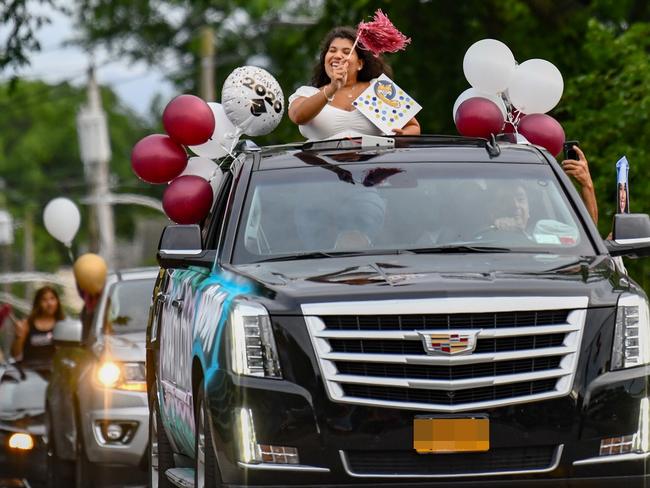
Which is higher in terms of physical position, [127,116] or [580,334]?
[580,334]

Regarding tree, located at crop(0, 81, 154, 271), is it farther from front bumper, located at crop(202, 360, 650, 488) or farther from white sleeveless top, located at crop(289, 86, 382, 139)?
front bumper, located at crop(202, 360, 650, 488)

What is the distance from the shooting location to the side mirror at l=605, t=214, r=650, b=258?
9.31 meters

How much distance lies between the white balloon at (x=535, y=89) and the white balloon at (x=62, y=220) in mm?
7982

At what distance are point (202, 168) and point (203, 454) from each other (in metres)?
3.41

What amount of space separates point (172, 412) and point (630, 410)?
9.59ft

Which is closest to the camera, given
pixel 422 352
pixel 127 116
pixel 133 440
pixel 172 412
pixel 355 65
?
pixel 422 352

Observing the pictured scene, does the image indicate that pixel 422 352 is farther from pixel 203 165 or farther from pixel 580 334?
pixel 203 165

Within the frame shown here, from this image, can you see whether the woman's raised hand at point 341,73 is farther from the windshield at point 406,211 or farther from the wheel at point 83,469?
the wheel at point 83,469

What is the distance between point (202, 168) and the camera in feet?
39.7

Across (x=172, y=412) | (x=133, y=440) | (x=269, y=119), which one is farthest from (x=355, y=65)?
(x=133, y=440)

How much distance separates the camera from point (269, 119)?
12336 mm

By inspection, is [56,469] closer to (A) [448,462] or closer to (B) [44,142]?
(A) [448,462]

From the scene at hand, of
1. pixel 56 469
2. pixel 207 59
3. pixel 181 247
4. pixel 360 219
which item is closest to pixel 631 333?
pixel 360 219

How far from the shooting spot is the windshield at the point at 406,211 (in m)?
9.21
